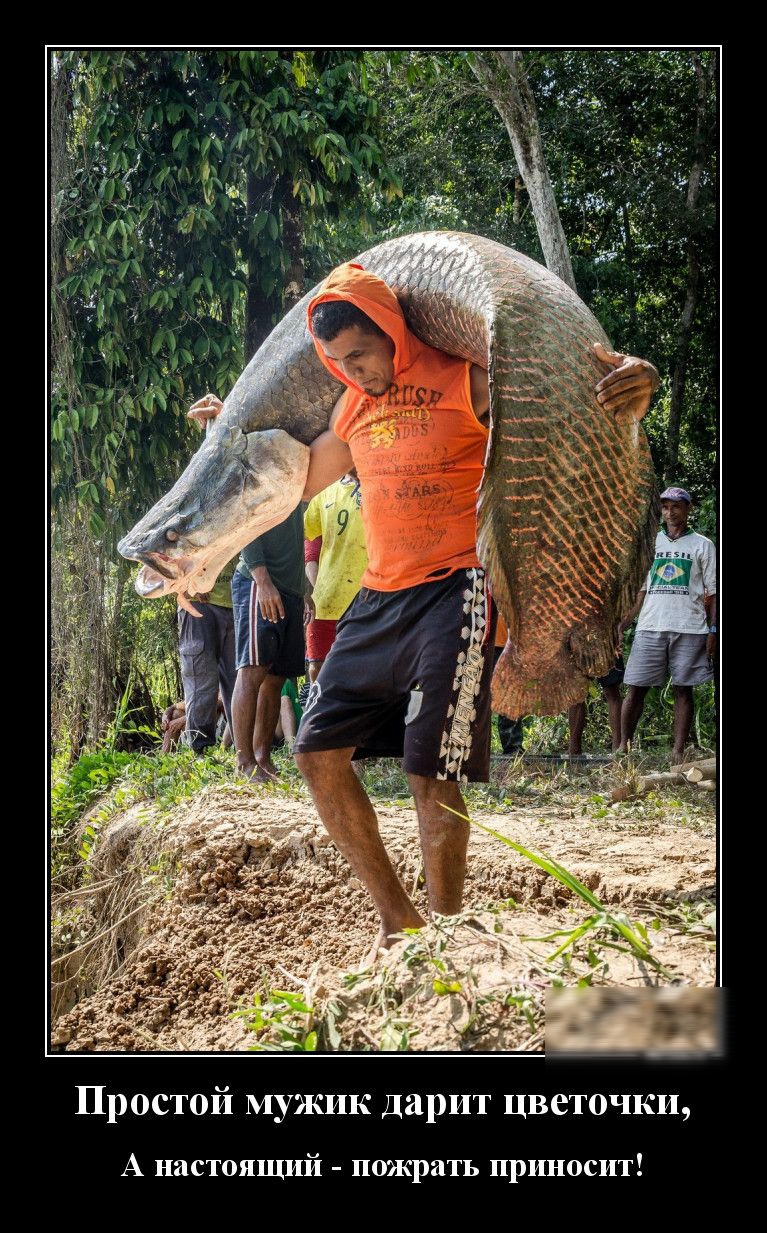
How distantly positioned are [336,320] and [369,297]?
0.09m

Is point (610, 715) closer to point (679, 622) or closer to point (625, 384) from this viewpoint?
point (679, 622)

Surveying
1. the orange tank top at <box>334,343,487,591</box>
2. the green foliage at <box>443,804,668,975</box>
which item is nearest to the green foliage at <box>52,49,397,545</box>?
the orange tank top at <box>334,343,487,591</box>

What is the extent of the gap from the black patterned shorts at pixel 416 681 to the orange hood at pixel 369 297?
1.81 ft

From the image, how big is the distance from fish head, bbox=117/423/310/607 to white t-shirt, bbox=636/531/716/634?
3.43m

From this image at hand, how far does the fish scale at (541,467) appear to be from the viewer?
2.10m

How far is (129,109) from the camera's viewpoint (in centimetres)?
593

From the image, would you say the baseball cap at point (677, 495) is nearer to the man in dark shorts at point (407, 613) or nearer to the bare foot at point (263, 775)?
the bare foot at point (263, 775)

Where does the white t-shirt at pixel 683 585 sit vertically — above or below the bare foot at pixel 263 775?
above

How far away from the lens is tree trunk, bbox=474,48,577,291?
6.32 meters

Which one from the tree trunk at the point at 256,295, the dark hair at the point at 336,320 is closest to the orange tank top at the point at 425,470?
the dark hair at the point at 336,320

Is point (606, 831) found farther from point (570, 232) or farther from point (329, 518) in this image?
point (570, 232)

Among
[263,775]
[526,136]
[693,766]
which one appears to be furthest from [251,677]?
[526,136]

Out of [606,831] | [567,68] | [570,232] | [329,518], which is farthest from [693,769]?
[567,68]

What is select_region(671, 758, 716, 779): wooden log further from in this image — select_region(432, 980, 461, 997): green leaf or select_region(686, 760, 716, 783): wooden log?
select_region(432, 980, 461, 997): green leaf
